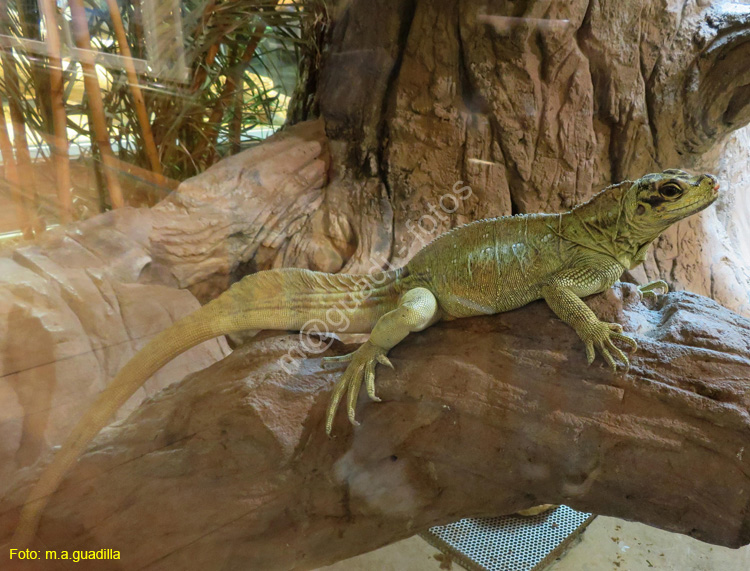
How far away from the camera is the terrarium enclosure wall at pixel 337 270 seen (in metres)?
2.04

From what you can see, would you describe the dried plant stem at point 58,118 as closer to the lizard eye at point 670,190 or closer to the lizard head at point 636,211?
the lizard head at point 636,211

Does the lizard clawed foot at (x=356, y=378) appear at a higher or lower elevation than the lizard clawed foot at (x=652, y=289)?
lower

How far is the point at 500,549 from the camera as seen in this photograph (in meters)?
3.12

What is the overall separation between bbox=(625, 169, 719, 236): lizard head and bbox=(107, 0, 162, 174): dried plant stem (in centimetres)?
231

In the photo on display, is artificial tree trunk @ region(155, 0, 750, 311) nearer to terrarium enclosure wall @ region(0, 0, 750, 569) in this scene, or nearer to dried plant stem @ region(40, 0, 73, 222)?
terrarium enclosure wall @ region(0, 0, 750, 569)

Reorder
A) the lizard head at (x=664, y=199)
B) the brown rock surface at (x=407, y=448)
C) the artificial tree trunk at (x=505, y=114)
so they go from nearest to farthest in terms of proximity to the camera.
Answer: the brown rock surface at (x=407, y=448) < the lizard head at (x=664, y=199) < the artificial tree trunk at (x=505, y=114)

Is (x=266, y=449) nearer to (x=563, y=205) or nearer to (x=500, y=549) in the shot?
(x=500, y=549)

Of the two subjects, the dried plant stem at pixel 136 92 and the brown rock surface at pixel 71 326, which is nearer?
the dried plant stem at pixel 136 92

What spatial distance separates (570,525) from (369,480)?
159 centimetres

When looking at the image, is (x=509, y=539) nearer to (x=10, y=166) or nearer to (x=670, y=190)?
(x=670, y=190)

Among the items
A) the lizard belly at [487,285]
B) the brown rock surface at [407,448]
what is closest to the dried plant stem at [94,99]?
the brown rock surface at [407,448]

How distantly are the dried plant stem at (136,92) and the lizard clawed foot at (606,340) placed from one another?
7.44 ft

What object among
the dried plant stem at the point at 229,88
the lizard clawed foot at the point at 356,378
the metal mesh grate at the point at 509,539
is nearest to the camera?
the lizard clawed foot at the point at 356,378

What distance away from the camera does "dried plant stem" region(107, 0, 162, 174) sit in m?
2.18
